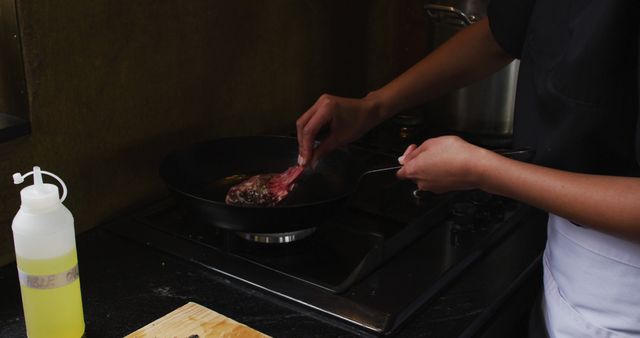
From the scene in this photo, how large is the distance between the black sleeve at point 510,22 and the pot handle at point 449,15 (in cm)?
35

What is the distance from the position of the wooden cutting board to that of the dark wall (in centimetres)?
39

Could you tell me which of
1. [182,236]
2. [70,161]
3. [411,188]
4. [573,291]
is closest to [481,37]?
[411,188]

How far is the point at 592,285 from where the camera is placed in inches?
41.7

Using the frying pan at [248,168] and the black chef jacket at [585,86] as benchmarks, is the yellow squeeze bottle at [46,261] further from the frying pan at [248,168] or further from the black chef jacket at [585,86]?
the black chef jacket at [585,86]

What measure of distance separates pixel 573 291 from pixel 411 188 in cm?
50

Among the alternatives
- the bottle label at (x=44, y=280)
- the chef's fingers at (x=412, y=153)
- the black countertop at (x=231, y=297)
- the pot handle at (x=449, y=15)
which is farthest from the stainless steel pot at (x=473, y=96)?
the bottle label at (x=44, y=280)

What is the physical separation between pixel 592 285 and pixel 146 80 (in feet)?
2.96

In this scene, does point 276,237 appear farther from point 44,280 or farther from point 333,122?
point 44,280

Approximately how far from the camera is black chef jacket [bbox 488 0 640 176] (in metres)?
0.97

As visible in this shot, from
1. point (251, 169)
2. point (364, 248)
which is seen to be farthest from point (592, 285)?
point (251, 169)

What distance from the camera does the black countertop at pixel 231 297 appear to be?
1030 mm

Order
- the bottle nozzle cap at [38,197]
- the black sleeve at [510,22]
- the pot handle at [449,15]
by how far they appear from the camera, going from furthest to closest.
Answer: the pot handle at [449,15], the black sleeve at [510,22], the bottle nozzle cap at [38,197]

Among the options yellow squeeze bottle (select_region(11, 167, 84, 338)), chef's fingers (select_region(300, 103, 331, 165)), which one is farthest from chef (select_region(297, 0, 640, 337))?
yellow squeeze bottle (select_region(11, 167, 84, 338))

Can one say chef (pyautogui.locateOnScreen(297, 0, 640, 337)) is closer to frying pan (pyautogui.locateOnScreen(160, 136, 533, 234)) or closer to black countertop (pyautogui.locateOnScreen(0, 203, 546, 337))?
black countertop (pyautogui.locateOnScreen(0, 203, 546, 337))
